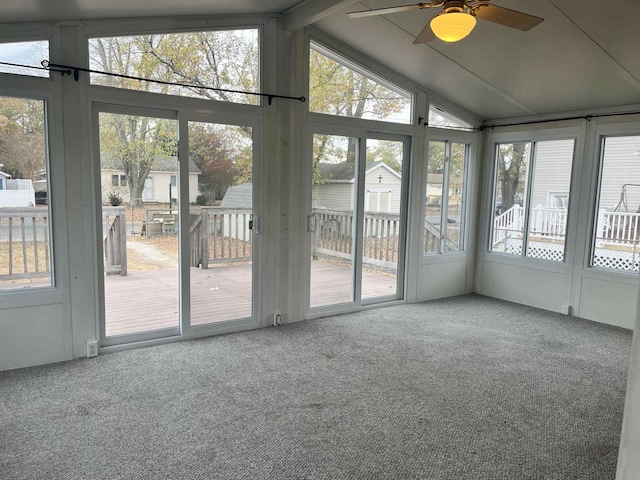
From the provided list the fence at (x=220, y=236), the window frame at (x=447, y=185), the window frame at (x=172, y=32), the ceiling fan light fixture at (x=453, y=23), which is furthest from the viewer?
the window frame at (x=447, y=185)

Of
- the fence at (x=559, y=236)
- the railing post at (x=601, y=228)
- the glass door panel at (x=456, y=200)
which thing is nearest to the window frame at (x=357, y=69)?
the glass door panel at (x=456, y=200)

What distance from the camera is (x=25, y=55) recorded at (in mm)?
3076

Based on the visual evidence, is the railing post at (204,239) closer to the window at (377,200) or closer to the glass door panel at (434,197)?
the window at (377,200)

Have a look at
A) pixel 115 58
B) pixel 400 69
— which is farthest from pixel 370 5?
pixel 115 58

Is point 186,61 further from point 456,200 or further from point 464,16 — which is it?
point 456,200

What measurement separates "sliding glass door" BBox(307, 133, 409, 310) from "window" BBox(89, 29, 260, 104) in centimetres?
97

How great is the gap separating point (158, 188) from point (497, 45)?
321cm

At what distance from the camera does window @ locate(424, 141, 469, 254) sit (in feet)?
17.7

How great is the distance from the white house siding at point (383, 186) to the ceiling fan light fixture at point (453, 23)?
2.42 m

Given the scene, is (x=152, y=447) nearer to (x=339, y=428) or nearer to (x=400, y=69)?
(x=339, y=428)

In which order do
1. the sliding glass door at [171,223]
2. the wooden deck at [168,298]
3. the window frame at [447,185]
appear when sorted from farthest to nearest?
the window frame at [447,185] → the wooden deck at [168,298] → the sliding glass door at [171,223]

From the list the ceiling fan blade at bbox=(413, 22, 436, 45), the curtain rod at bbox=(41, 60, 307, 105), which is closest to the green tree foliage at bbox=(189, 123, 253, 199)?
the curtain rod at bbox=(41, 60, 307, 105)

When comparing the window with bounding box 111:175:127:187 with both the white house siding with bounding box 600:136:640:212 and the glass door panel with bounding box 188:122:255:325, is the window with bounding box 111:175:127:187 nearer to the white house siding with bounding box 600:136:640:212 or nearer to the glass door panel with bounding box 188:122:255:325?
the glass door panel with bounding box 188:122:255:325

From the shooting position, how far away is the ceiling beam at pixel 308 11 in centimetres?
334
